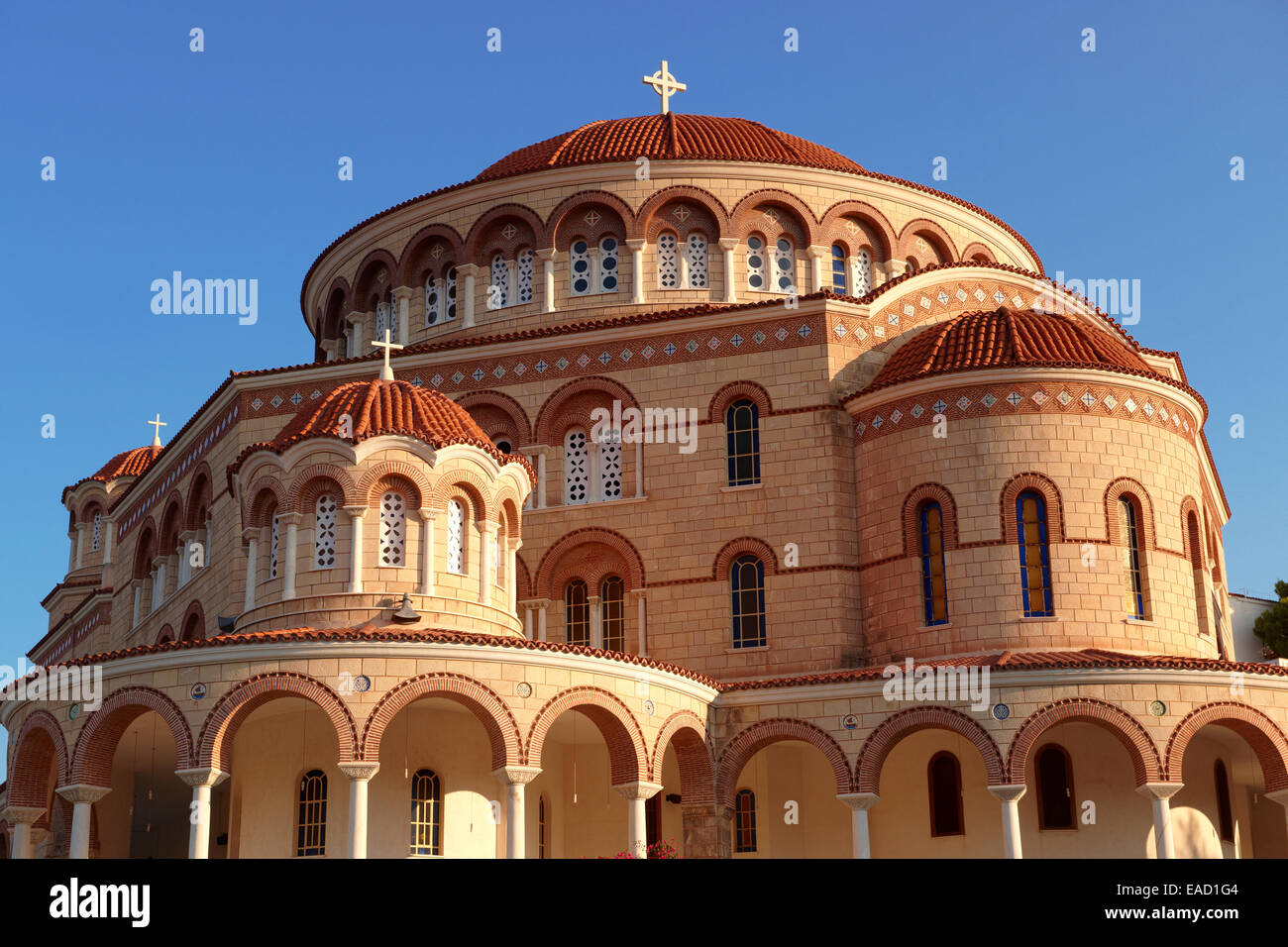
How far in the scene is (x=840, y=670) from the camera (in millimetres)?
29047

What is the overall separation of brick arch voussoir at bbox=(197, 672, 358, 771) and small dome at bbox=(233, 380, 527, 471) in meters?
4.58

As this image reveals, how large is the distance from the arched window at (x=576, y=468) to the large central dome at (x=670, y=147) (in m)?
7.17

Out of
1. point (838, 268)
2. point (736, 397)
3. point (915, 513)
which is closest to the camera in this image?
point (915, 513)

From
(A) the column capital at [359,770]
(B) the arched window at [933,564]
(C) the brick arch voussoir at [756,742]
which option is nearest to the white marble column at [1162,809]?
(B) the arched window at [933,564]

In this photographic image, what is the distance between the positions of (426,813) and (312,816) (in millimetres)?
1795

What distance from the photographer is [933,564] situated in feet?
95.7

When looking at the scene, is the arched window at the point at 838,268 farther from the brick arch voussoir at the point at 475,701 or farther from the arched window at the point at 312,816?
the arched window at the point at 312,816

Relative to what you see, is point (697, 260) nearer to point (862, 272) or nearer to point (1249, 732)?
point (862, 272)

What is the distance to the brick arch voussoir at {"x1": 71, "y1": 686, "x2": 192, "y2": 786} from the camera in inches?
972

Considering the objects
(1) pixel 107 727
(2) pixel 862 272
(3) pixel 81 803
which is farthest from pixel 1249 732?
(3) pixel 81 803

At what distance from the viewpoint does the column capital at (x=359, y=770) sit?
23750mm

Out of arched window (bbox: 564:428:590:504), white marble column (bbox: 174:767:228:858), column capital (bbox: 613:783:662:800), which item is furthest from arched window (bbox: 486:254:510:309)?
white marble column (bbox: 174:767:228:858)

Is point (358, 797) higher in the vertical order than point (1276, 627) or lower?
lower
